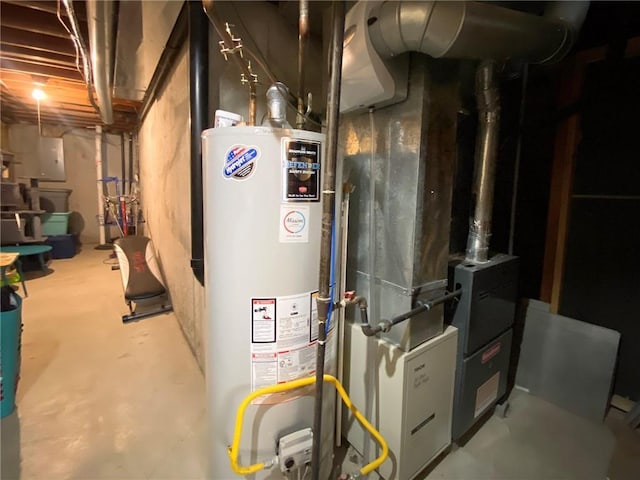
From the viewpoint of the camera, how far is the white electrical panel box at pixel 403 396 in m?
1.38

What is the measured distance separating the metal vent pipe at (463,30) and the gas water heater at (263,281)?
0.45 m

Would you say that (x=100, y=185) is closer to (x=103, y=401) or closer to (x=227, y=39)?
(x=103, y=401)

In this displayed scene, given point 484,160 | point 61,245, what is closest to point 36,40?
point 484,160

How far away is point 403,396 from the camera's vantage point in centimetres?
135

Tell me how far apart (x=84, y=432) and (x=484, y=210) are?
2.43 m

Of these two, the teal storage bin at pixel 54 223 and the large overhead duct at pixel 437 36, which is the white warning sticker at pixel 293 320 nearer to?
the large overhead duct at pixel 437 36

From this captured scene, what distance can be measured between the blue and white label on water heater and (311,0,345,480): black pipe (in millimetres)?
253

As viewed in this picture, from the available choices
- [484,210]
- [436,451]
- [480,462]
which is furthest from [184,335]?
[484,210]

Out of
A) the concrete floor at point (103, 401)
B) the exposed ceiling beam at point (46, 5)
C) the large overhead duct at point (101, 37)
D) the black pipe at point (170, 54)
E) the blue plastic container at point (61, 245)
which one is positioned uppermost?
the exposed ceiling beam at point (46, 5)

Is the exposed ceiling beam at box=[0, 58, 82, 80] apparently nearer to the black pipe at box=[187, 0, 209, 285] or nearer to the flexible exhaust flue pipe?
the black pipe at box=[187, 0, 209, 285]

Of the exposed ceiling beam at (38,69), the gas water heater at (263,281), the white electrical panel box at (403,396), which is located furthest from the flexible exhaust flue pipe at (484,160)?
the exposed ceiling beam at (38,69)

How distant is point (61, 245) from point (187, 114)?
5.06 metres

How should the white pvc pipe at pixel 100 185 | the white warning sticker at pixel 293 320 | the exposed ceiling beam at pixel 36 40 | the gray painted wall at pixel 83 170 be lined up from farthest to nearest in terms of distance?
the gray painted wall at pixel 83 170 → the white pvc pipe at pixel 100 185 → the exposed ceiling beam at pixel 36 40 → the white warning sticker at pixel 293 320

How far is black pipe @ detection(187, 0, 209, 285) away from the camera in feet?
Answer: 5.52
